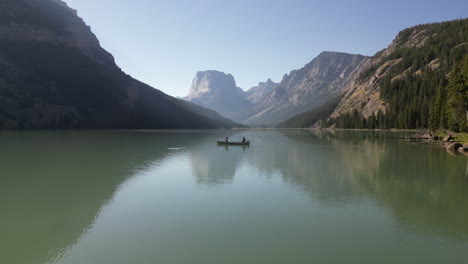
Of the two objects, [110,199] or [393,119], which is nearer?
[110,199]

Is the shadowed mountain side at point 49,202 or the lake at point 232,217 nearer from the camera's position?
the lake at point 232,217

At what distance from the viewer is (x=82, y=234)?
57.7 ft

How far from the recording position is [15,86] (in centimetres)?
18850

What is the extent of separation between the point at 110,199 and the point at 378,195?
1009 inches

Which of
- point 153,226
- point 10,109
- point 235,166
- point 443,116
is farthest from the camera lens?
point 10,109

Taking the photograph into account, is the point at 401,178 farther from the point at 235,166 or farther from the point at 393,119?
the point at 393,119

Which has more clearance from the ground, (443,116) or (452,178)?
(443,116)

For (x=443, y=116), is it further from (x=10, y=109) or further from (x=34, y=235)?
(x=10, y=109)

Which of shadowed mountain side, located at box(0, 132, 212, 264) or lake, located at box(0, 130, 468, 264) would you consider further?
shadowed mountain side, located at box(0, 132, 212, 264)

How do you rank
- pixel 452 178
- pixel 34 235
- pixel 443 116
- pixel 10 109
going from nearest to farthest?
pixel 34 235, pixel 452 178, pixel 443 116, pixel 10 109

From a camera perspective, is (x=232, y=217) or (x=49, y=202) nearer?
(x=232, y=217)

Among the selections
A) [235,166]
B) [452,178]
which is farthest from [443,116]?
[235,166]

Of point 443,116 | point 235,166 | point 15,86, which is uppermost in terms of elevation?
point 15,86

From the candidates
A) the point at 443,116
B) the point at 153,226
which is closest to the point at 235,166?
the point at 153,226
